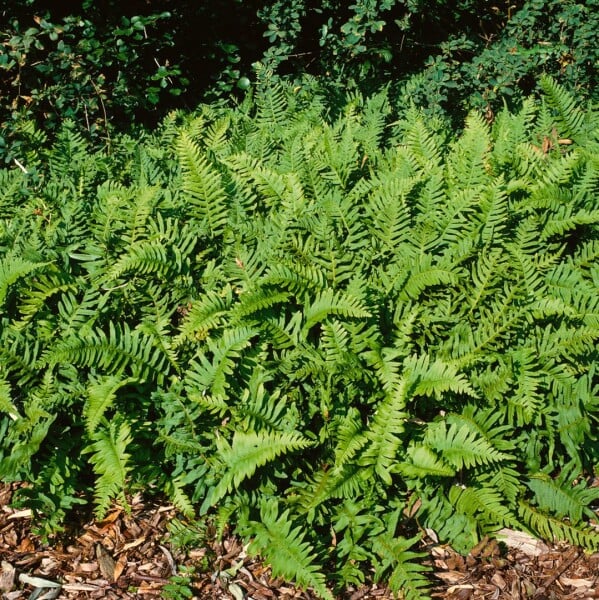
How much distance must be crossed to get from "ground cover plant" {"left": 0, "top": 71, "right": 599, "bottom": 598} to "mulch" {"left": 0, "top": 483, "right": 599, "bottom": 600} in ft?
0.30

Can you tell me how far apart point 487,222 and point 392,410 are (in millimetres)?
1032

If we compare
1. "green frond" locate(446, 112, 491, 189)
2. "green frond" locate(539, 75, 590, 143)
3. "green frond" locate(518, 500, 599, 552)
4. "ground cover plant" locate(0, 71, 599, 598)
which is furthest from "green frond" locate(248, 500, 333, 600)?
"green frond" locate(539, 75, 590, 143)

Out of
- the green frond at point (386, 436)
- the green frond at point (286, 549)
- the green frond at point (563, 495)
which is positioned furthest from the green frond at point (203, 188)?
the green frond at point (563, 495)

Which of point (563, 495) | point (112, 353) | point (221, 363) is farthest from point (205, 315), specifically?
point (563, 495)

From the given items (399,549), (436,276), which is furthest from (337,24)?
(399,549)

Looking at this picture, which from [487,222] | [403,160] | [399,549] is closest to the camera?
[399,549]

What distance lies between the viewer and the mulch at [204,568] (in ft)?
9.18

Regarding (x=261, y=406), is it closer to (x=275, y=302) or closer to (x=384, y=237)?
(x=275, y=302)

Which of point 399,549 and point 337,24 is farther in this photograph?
point 337,24

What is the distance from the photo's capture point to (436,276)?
3.03 meters

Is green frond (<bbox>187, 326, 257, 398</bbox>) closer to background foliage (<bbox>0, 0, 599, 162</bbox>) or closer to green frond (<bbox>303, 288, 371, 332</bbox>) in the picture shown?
green frond (<bbox>303, 288, 371, 332</bbox>)

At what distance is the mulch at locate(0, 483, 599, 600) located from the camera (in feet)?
9.18

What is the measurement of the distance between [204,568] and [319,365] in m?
0.92

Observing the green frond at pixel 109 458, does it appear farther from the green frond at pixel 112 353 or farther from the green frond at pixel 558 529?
the green frond at pixel 558 529
